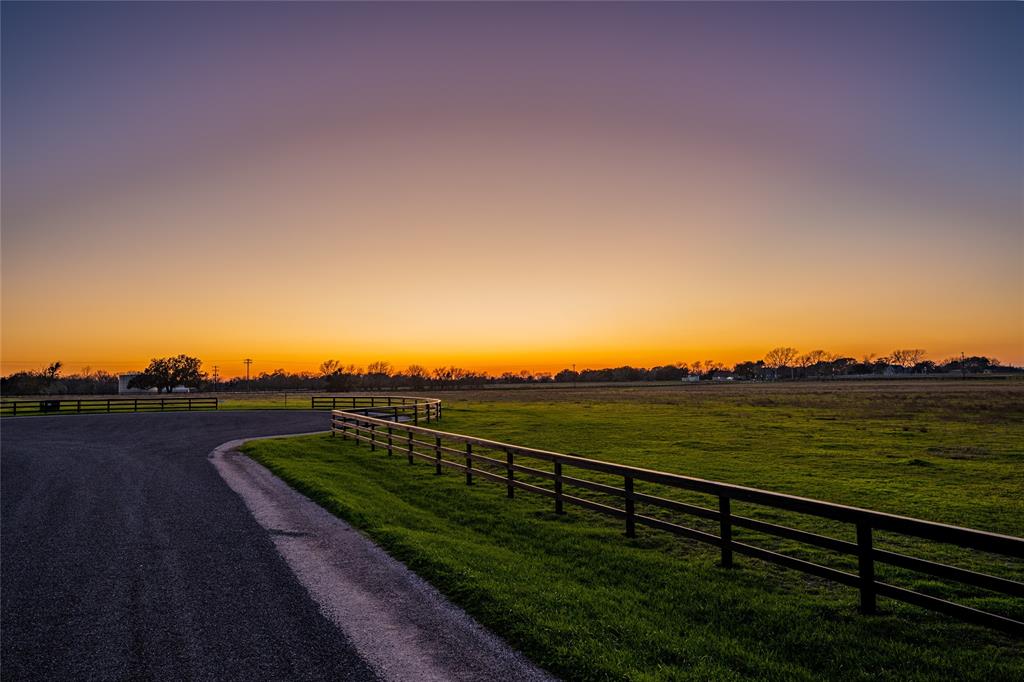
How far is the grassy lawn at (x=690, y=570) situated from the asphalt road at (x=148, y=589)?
1863 mm

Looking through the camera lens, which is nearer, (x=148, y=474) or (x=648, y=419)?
(x=148, y=474)

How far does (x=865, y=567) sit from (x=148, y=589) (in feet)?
28.8

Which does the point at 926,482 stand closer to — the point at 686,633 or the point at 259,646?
the point at 686,633

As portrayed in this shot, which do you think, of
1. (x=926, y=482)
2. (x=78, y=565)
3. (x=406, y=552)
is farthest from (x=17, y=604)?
(x=926, y=482)

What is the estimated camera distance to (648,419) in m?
36.8

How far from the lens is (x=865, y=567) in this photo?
263 inches

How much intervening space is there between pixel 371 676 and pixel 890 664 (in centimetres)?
478

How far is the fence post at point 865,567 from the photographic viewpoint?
6.50m

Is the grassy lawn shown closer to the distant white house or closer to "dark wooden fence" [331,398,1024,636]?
"dark wooden fence" [331,398,1024,636]

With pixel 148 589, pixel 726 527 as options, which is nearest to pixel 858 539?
pixel 726 527

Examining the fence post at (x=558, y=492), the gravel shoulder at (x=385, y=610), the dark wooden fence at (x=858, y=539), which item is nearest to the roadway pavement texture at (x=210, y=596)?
the gravel shoulder at (x=385, y=610)

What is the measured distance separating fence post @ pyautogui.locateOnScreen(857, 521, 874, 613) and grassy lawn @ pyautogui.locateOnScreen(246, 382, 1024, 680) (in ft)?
0.69

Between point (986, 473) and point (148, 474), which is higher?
point (148, 474)

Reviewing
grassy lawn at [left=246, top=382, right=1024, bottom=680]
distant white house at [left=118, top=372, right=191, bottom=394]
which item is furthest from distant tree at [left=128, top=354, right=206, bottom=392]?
grassy lawn at [left=246, top=382, right=1024, bottom=680]
